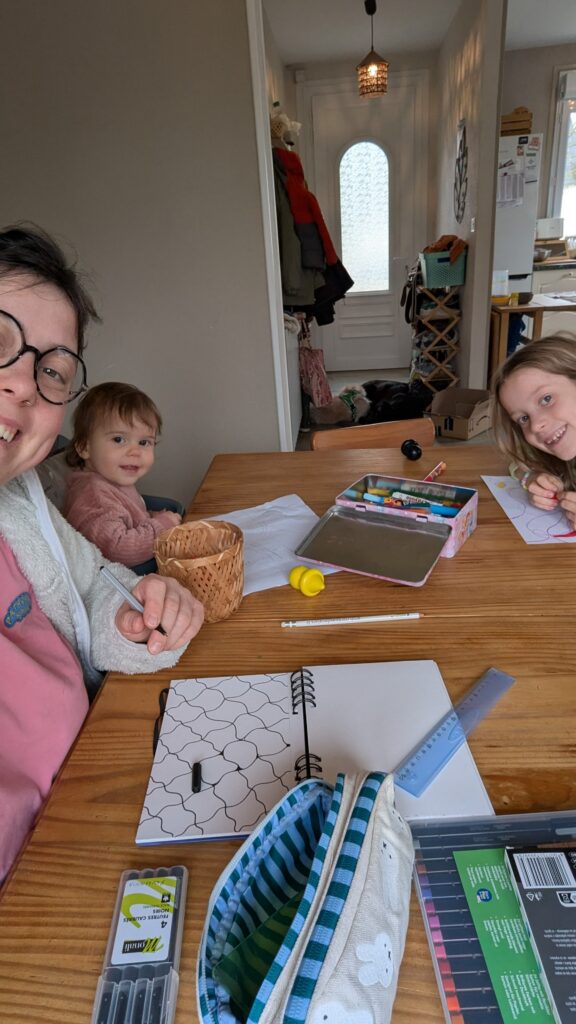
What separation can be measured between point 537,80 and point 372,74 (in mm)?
2523

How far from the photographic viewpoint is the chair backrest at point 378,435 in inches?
64.2

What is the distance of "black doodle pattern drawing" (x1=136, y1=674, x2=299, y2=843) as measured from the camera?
0.52 metres

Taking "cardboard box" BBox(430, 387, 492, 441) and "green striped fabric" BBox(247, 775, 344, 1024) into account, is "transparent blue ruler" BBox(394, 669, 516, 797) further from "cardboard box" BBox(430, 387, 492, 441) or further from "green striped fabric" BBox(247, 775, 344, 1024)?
"cardboard box" BBox(430, 387, 492, 441)

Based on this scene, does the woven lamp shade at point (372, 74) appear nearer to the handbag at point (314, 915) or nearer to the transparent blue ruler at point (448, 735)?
the transparent blue ruler at point (448, 735)

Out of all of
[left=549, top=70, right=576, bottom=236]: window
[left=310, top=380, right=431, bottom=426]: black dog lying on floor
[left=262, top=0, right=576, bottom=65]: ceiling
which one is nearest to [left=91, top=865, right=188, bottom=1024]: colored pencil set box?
[left=310, top=380, right=431, bottom=426]: black dog lying on floor

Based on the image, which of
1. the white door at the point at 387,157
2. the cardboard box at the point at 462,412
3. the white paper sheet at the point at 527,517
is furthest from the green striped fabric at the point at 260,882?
the white door at the point at 387,157

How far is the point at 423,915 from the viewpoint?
0.43 m

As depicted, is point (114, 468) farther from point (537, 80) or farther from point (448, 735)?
point (537, 80)

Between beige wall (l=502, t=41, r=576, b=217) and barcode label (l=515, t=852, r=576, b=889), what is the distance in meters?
6.10

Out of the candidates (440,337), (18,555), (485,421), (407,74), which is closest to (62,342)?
(18,555)

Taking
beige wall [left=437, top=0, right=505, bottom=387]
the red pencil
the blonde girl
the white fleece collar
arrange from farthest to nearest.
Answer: beige wall [left=437, top=0, right=505, bottom=387] < the red pencil < the blonde girl < the white fleece collar

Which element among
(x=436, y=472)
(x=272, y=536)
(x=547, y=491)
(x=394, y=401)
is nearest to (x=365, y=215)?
(x=394, y=401)

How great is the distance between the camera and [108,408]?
1.43m

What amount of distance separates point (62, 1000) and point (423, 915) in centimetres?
25
